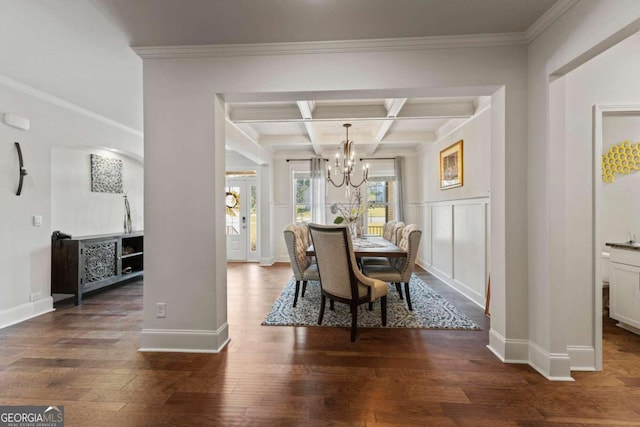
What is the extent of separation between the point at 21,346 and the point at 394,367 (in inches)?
125

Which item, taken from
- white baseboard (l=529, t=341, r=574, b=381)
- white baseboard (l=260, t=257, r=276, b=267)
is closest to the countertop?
white baseboard (l=529, t=341, r=574, b=381)

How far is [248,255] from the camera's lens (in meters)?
6.62

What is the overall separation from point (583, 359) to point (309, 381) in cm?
199

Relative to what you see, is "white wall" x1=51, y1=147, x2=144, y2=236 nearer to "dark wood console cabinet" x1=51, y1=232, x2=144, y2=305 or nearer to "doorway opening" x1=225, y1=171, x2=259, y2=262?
"dark wood console cabinet" x1=51, y1=232, x2=144, y2=305

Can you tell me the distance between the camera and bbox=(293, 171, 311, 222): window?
6.39 m

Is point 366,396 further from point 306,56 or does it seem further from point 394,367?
point 306,56

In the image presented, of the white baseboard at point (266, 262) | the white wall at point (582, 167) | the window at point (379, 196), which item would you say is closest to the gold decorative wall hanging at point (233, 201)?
the white baseboard at point (266, 262)

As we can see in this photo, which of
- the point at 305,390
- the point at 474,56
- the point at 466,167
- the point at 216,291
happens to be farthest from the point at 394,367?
the point at 466,167

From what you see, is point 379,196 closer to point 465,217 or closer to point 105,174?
point 465,217

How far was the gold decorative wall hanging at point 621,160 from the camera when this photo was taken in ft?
9.45

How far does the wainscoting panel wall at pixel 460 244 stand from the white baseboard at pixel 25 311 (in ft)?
17.2

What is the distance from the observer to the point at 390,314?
304 cm

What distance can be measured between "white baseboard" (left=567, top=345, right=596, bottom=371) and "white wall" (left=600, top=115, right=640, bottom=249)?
5.63 ft

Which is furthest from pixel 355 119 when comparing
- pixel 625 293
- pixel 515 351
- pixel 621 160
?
pixel 625 293
